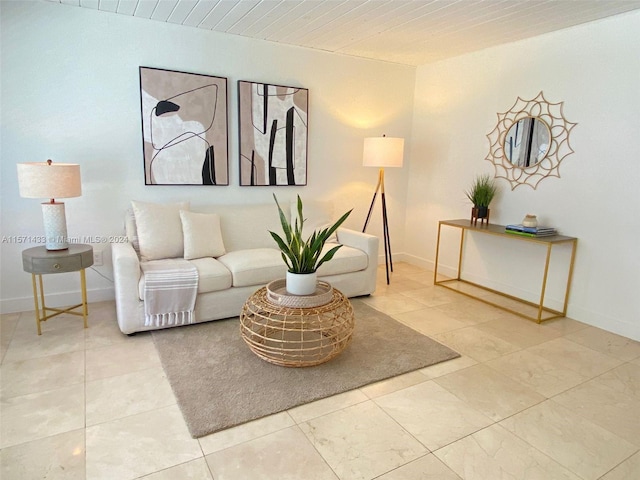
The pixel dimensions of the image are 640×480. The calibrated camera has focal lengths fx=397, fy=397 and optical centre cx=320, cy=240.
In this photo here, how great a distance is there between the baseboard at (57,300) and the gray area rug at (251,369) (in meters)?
0.90

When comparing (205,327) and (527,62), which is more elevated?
(527,62)

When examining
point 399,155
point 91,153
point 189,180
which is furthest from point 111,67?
point 399,155

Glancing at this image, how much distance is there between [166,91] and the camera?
3311 millimetres

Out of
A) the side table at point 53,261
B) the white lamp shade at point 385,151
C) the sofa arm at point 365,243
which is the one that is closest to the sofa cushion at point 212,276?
the side table at point 53,261

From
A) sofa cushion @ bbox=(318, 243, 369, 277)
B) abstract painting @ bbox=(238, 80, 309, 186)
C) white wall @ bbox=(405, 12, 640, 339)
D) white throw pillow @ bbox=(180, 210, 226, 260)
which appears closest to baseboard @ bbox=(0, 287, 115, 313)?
white throw pillow @ bbox=(180, 210, 226, 260)

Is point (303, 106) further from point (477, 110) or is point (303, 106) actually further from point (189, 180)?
point (477, 110)

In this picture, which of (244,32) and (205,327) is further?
(244,32)

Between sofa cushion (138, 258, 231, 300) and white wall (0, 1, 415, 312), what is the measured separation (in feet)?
2.87

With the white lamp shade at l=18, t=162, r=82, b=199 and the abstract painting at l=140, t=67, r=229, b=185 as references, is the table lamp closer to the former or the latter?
the white lamp shade at l=18, t=162, r=82, b=199

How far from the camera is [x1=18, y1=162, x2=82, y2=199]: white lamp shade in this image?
2.54m

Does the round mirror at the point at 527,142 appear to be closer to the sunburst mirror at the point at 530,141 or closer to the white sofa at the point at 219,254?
the sunburst mirror at the point at 530,141

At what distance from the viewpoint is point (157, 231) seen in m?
3.11

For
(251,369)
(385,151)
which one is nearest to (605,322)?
(385,151)

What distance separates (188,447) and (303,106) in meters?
3.18
